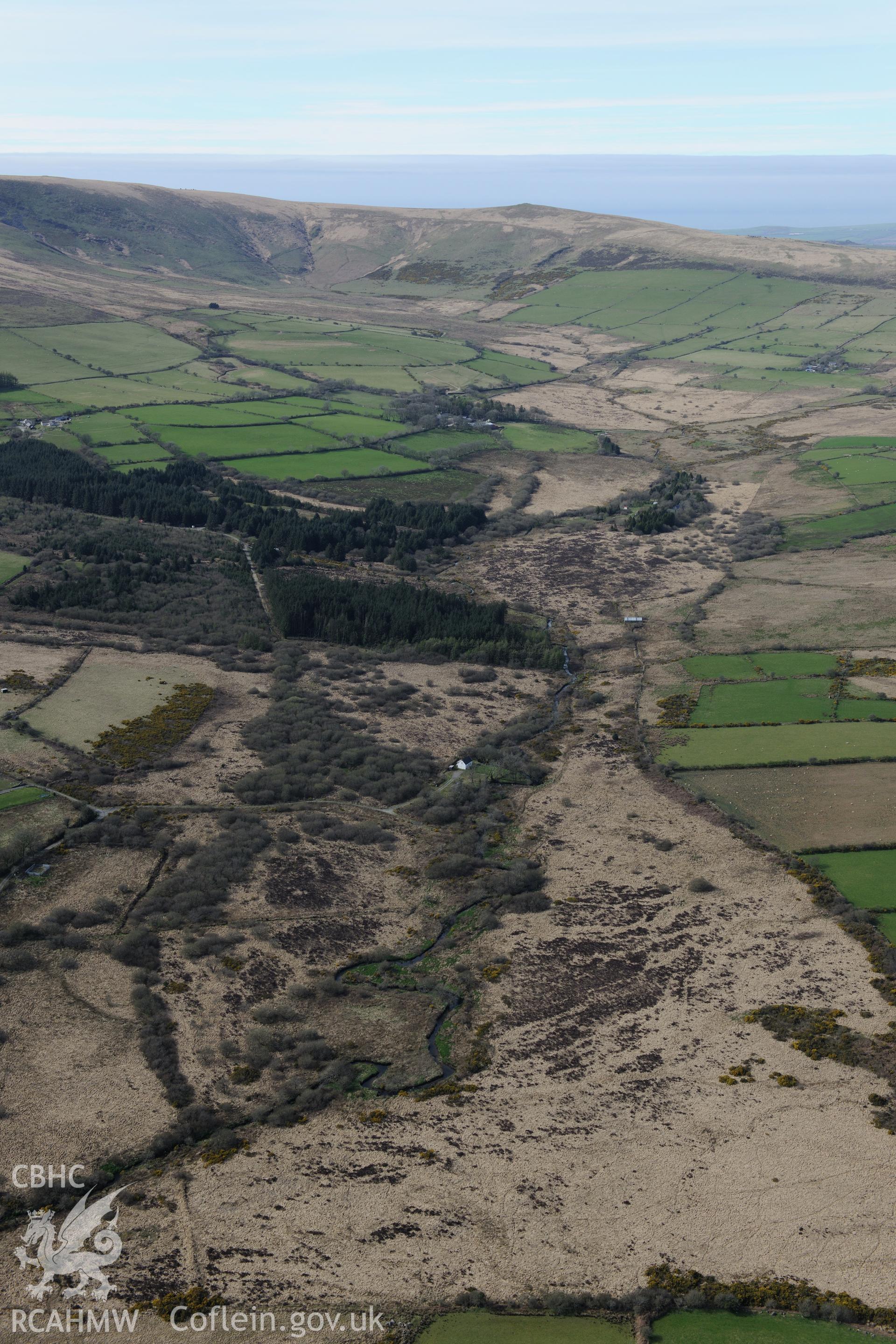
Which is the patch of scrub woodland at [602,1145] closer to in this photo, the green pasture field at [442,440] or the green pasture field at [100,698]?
the green pasture field at [100,698]

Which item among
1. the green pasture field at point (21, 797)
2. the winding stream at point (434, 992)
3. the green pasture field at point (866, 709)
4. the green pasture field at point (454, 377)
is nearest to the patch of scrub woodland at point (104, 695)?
the green pasture field at point (21, 797)

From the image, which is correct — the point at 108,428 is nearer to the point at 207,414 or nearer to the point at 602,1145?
the point at 207,414

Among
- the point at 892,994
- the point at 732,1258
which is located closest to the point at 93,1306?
the point at 732,1258

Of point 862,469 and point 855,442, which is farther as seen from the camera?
point 855,442

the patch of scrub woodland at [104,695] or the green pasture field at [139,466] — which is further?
the green pasture field at [139,466]

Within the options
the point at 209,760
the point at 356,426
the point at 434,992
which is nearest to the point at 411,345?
the point at 356,426

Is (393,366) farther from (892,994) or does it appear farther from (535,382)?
(892,994)

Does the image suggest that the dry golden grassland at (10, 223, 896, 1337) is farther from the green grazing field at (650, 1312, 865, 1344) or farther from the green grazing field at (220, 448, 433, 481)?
the green grazing field at (220, 448, 433, 481)

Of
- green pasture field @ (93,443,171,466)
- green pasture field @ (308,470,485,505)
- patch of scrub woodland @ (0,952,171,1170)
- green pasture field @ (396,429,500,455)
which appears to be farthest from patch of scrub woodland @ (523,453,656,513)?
patch of scrub woodland @ (0,952,171,1170)

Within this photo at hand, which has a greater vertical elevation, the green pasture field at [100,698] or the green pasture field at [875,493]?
the green pasture field at [875,493]
